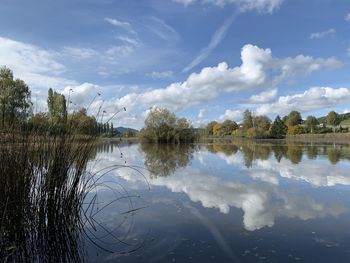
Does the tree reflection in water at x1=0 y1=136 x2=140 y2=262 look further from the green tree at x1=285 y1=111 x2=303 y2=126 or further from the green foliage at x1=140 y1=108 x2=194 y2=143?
the green tree at x1=285 y1=111 x2=303 y2=126

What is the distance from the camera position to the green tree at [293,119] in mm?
81812

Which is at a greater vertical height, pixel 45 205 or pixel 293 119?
pixel 293 119

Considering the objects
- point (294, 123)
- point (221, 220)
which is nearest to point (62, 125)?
point (221, 220)

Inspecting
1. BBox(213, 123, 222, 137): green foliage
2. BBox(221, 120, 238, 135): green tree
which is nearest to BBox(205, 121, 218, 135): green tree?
BBox(213, 123, 222, 137): green foliage

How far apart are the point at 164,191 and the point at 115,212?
7.15 feet

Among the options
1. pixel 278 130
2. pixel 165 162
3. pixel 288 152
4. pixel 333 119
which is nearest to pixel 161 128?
pixel 288 152

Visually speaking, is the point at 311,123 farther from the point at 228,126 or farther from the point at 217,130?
the point at 217,130

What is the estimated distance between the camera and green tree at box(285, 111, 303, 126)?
8181cm

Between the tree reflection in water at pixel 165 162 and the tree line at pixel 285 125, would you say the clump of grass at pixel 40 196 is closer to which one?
the tree reflection in water at pixel 165 162

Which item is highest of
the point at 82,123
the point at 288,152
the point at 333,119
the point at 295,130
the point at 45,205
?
the point at 333,119

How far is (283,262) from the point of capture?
370 cm

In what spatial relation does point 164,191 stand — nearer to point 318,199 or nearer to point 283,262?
point 318,199

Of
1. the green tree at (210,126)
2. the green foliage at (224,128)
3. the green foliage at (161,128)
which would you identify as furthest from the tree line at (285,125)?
the green foliage at (161,128)

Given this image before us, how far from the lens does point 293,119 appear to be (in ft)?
268
